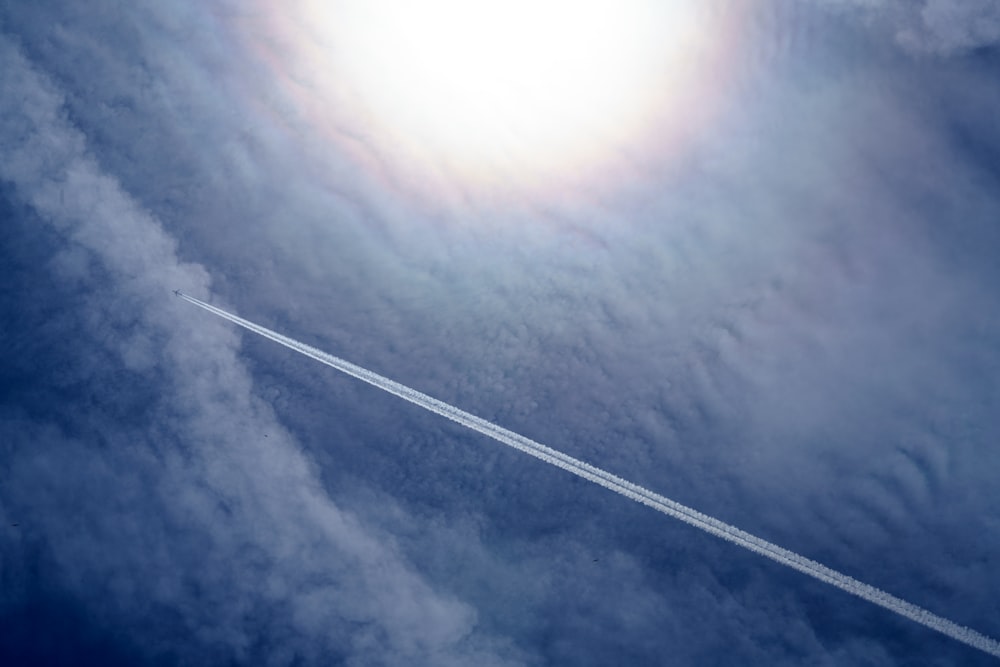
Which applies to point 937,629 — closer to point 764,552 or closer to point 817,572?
point 817,572

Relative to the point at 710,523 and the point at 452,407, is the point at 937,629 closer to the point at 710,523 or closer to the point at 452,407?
the point at 710,523

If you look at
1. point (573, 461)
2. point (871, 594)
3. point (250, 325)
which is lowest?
point (250, 325)

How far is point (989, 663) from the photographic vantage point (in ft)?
64.6

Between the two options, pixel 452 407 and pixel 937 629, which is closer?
pixel 452 407

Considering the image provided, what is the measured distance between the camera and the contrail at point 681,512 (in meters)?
18.4

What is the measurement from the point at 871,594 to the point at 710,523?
261 inches

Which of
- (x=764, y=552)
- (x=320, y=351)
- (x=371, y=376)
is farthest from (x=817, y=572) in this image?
(x=320, y=351)

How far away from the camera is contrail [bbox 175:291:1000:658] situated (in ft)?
60.4

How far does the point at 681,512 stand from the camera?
63.2 ft

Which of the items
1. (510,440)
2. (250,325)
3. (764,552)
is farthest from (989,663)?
(250,325)

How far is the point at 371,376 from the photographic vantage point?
1850 centimetres

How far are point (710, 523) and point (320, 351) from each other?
50.3 ft

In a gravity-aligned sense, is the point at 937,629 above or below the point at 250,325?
above

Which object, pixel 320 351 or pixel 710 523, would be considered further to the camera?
pixel 710 523
